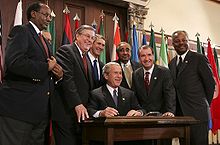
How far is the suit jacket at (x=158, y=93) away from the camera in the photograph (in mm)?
3152

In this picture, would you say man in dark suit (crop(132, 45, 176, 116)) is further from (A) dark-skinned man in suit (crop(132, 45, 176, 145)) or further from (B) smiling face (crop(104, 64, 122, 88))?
(B) smiling face (crop(104, 64, 122, 88))

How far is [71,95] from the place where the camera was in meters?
2.71

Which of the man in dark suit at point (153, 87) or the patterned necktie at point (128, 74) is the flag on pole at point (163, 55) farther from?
the man in dark suit at point (153, 87)

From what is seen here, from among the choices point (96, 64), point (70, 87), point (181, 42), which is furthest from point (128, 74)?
point (70, 87)

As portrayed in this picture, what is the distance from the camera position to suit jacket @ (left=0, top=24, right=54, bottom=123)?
7.61 feet

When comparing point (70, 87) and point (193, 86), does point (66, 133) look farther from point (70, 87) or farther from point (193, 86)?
point (193, 86)

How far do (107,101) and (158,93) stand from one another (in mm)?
611

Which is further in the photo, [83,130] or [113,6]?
[113,6]

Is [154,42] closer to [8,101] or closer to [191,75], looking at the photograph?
[191,75]

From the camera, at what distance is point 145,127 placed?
8.41 feet

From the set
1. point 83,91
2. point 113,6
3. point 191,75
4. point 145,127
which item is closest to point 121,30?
point 113,6

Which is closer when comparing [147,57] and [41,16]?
[41,16]

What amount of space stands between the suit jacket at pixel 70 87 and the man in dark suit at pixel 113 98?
101 mm

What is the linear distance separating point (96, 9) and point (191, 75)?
7.23 ft
